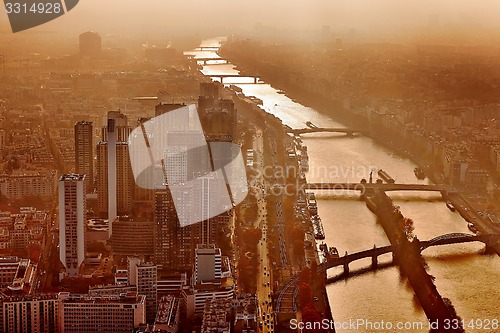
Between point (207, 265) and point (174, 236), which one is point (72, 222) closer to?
point (174, 236)

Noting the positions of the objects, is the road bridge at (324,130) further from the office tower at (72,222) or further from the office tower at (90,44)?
the office tower at (72,222)

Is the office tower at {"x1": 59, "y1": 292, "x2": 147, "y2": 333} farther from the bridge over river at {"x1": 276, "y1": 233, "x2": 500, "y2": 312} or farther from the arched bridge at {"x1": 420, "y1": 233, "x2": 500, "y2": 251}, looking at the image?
the arched bridge at {"x1": 420, "y1": 233, "x2": 500, "y2": 251}

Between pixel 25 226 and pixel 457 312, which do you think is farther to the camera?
pixel 25 226

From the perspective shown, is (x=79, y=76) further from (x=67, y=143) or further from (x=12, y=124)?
(x=67, y=143)

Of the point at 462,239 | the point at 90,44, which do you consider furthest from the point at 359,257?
the point at 90,44

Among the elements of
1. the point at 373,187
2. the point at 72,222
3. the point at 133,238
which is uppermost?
the point at 72,222

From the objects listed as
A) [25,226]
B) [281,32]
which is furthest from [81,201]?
[281,32]
